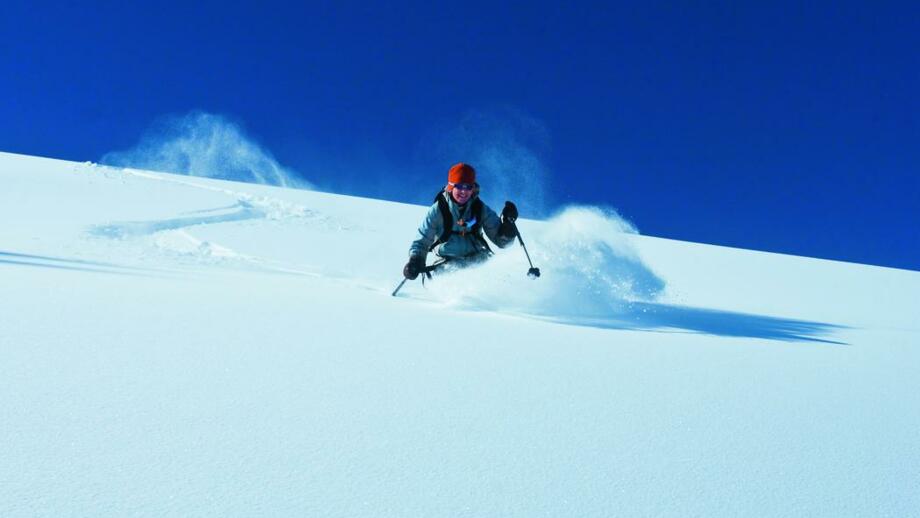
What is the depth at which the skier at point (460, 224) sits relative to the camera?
6.20 m

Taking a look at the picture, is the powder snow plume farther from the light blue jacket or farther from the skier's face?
the skier's face

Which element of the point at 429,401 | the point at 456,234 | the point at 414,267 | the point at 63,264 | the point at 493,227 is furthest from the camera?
the point at 493,227

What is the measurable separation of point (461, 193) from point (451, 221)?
1.02 ft

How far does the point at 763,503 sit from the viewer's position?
1.58m

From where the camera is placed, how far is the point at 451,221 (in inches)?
250

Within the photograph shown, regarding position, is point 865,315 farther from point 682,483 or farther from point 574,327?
point 682,483

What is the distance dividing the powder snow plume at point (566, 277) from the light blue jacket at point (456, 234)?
22cm

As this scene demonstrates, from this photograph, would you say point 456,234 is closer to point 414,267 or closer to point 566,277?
point 414,267

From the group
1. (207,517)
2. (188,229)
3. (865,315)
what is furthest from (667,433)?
(188,229)

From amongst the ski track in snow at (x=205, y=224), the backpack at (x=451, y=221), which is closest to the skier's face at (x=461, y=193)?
the backpack at (x=451, y=221)

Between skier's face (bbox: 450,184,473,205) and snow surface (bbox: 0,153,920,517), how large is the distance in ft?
2.86

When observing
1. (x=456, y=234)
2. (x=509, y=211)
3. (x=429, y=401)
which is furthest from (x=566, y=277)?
(x=429, y=401)

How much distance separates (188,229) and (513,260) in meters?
6.90

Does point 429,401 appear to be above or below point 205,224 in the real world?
below
